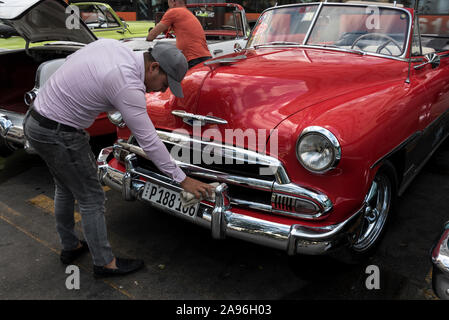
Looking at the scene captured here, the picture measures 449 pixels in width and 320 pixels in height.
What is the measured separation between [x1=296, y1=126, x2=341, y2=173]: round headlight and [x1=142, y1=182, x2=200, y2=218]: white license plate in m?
0.74

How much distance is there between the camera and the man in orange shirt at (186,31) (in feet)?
16.6

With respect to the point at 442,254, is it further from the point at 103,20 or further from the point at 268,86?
the point at 103,20

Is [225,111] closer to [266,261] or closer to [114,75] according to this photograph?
[114,75]

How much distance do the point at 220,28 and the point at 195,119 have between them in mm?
5799

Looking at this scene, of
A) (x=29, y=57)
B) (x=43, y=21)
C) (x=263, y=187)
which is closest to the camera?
(x=263, y=187)

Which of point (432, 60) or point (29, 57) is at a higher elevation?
point (432, 60)

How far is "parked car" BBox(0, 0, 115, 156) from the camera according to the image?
3.80 m

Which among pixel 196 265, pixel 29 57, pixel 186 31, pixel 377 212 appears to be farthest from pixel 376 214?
pixel 29 57

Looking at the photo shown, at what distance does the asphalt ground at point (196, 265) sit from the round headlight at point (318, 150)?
0.84m

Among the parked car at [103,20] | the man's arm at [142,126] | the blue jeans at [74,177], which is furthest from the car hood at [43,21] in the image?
the parked car at [103,20]

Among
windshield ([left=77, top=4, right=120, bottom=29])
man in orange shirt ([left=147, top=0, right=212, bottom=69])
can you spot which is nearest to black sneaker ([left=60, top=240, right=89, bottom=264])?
man in orange shirt ([left=147, top=0, right=212, bottom=69])

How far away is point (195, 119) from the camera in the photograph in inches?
105

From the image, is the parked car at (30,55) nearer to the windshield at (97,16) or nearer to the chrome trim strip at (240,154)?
the chrome trim strip at (240,154)

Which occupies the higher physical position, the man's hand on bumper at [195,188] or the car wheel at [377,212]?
the man's hand on bumper at [195,188]
